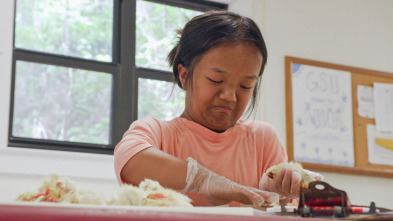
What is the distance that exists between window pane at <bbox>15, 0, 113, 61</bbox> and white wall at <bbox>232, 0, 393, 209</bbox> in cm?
80

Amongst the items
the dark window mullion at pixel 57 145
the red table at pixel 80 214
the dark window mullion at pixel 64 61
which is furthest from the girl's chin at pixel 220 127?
the dark window mullion at pixel 64 61

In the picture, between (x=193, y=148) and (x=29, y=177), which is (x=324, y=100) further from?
(x=193, y=148)

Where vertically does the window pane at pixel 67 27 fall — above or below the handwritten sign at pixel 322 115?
above

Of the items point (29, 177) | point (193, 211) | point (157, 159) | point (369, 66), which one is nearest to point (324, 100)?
point (369, 66)

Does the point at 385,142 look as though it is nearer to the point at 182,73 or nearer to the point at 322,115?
the point at 322,115

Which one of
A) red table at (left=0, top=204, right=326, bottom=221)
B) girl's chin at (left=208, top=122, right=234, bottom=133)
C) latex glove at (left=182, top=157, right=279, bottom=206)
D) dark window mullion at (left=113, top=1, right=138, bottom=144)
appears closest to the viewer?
red table at (left=0, top=204, right=326, bottom=221)

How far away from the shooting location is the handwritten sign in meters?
3.28

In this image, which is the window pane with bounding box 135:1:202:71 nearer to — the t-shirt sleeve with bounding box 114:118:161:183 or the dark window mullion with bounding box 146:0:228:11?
the dark window mullion with bounding box 146:0:228:11

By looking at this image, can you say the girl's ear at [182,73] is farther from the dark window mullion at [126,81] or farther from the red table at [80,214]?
the dark window mullion at [126,81]

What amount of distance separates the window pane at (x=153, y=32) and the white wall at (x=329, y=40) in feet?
1.37

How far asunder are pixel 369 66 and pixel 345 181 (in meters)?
0.73

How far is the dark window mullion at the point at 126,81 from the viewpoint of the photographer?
3.09m

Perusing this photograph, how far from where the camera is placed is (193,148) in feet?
4.09

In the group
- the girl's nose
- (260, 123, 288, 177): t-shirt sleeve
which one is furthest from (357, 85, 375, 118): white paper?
the girl's nose
